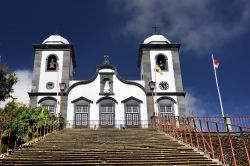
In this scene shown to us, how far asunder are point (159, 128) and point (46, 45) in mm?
15368

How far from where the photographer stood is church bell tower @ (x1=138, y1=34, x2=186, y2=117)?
27.5 metres

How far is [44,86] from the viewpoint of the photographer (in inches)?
1099

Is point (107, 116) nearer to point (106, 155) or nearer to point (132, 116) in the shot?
point (132, 116)

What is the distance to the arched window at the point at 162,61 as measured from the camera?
2973cm

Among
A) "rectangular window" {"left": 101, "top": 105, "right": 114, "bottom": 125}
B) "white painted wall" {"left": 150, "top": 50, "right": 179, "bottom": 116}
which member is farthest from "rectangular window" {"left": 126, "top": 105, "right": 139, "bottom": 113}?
"white painted wall" {"left": 150, "top": 50, "right": 179, "bottom": 116}

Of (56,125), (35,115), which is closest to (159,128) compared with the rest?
(56,125)

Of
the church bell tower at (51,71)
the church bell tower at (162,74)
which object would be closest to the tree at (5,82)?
the church bell tower at (51,71)

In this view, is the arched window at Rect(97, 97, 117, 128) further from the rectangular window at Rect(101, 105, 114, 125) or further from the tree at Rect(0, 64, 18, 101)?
the tree at Rect(0, 64, 18, 101)

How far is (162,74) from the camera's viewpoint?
28844 millimetres

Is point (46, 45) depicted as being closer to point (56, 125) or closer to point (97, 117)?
point (97, 117)

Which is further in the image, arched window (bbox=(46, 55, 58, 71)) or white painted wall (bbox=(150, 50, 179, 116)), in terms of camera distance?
arched window (bbox=(46, 55, 58, 71))

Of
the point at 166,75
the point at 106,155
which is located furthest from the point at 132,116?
the point at 106,155

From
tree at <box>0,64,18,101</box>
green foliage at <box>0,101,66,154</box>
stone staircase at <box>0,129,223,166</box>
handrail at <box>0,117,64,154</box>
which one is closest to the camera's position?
stone staircase at <box>0,129,223,166</box>

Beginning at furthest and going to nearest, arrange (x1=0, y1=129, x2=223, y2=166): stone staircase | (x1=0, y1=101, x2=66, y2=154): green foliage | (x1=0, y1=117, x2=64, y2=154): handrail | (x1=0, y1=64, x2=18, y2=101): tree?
(x1=0, y1=64, x2=18, y2=101): tree, (x1=0, y1=101, x2=66, y2=154): green foliage, (x1=0, y1=117, x2=64, y2=154): handrail, (x1=0, y1=129, x2=223, y2=166): stone staircase
